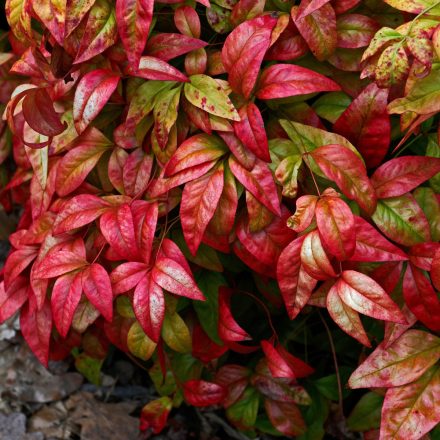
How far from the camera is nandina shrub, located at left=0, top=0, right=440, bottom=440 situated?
1.21m

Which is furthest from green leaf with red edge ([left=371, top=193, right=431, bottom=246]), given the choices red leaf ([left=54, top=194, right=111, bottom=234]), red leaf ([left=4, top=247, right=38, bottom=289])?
red leaf ([left=4, top=247, right=38, bottom=289])

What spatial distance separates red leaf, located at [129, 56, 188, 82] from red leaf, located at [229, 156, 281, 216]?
205 millimetres

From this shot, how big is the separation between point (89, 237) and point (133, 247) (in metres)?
0.23

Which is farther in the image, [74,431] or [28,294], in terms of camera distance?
[74,431]

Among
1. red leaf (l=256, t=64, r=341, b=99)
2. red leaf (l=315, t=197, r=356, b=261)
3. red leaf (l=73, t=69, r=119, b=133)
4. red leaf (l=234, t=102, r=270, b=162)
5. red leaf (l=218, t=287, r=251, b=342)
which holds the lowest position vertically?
red leaf (l=218, t=287, r=251, b=342)

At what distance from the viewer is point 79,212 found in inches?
55.3

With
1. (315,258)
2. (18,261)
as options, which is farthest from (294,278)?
(18,261)

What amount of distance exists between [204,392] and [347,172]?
0.67m

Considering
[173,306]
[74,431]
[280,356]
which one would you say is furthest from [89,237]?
[74,431]

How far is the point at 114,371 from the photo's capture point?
2.07 meters

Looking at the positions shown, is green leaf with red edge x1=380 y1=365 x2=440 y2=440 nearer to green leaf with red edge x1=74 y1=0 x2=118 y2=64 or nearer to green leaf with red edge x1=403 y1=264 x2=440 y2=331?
green leaf with red edge x1=403 y1=264 x2=440 y2=331

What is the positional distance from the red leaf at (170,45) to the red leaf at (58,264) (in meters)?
0.44

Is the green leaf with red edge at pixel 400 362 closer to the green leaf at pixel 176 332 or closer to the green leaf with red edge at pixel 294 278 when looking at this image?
the green leaf with red edge at pixel 294 278

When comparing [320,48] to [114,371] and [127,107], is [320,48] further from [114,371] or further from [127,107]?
[114,371]
